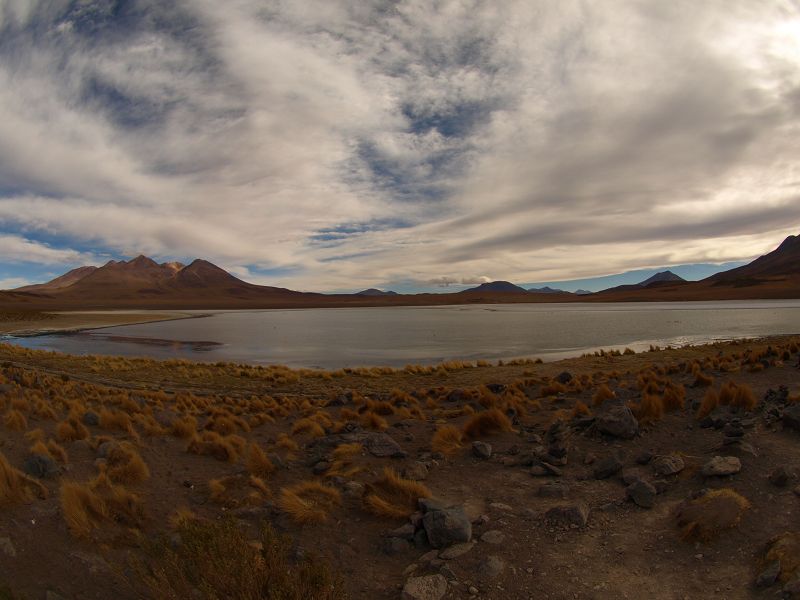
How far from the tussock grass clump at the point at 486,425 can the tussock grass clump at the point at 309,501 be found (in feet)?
10.4

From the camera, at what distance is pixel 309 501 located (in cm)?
573

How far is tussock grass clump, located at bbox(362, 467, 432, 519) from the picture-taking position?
5340 mm

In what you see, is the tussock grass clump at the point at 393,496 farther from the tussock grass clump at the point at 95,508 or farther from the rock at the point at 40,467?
the rock at the point at 40,467

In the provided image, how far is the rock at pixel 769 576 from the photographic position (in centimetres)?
353

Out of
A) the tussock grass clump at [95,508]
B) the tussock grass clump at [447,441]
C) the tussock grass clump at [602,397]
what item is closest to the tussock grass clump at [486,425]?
the tussock grass clump at [447,441]

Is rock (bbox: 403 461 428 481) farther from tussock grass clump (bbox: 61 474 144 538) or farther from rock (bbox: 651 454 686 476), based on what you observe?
tussock grass clump (bbox: 61 474 144 538)

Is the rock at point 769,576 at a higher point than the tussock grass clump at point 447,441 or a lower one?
higher

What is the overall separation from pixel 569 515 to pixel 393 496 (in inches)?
79.3

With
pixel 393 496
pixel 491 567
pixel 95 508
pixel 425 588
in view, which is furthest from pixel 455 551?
pixel 95 508

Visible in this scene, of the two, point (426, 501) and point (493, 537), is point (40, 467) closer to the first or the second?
point (426, 501)

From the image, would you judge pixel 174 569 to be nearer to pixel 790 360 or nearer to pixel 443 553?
pixel 443 553

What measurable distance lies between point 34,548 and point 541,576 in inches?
184

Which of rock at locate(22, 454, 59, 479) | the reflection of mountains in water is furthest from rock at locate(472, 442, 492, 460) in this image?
the reflection of mountains in water

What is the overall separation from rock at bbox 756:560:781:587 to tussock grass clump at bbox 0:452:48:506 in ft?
23.0
